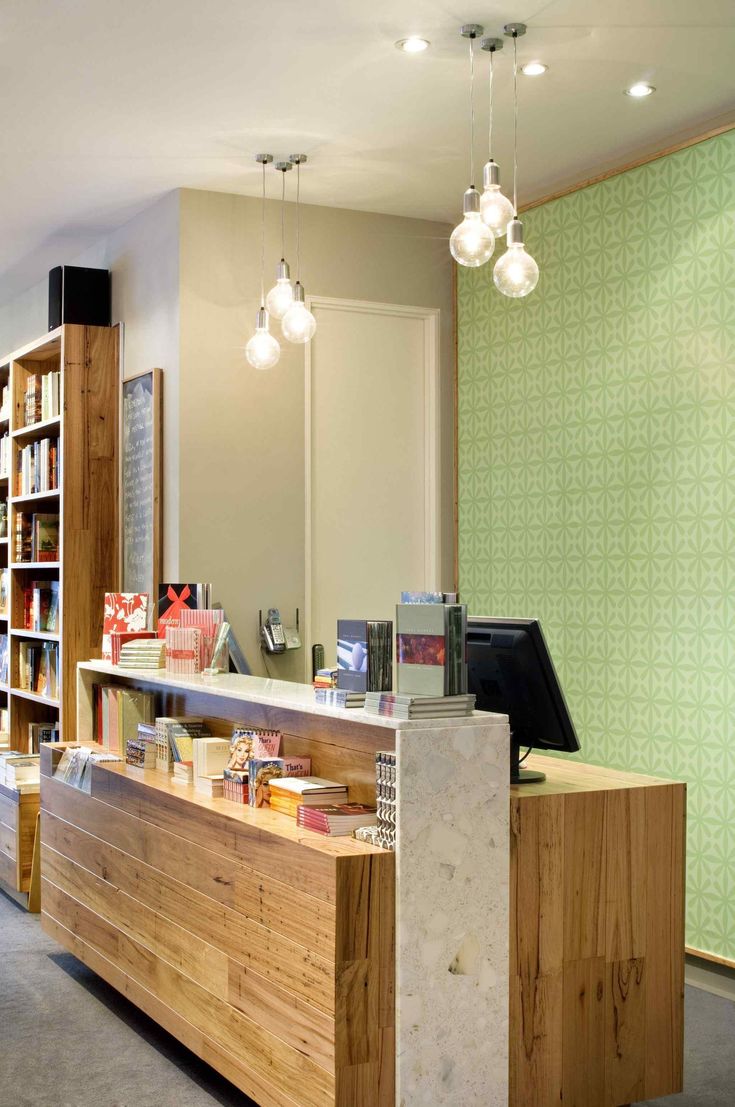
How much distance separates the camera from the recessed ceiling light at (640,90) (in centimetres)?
407

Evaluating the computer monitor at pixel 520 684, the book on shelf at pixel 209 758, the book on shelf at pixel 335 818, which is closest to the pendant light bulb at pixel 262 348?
the book on shelf at pixel 209 758

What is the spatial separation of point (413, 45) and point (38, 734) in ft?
13.3

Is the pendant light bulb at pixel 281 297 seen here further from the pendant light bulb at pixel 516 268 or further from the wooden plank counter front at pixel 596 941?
the wooden plank counter front at pixel 596 941

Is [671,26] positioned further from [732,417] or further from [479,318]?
[479,318]

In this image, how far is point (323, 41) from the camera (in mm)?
3744

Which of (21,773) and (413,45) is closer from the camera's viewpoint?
(413,45)

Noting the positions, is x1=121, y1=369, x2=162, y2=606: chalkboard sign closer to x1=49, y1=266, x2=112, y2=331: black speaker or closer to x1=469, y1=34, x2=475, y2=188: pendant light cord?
x1=49, y1=266, x2=112, y2=331: black speaker

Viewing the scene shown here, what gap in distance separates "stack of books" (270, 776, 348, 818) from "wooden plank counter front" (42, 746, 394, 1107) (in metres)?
0.04

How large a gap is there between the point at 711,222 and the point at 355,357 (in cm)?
190

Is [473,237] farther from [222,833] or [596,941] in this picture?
[596,941]

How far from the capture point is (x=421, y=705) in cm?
270

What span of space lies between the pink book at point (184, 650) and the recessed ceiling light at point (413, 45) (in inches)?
79.1

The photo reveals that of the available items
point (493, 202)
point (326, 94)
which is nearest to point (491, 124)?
point (326, 94)

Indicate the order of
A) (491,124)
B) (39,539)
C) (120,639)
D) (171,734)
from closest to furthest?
1. (171,734)
2. (491,124)
3. (120,639)
4. (39,539)
